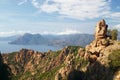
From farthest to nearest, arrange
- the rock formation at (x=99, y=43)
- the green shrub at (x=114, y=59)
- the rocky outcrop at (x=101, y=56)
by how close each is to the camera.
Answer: the rock formation at (x=99, y=43) < the rocky outcrop at (x=101, y=56) < the green shrub at (x=114, y=59)

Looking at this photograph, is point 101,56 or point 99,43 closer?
point 101,56

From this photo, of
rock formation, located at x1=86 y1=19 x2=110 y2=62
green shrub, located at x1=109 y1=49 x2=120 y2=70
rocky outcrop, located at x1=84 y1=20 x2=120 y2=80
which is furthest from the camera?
rock formation, located at x1=86 y1=19 x2=110 y2=62

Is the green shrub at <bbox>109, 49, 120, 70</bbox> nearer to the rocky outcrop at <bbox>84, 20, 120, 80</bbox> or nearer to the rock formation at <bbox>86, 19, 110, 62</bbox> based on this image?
the rocky outcrop at <bbox>84, 20, 120, 80</bbox>

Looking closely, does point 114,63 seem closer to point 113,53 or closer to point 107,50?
point 113,53

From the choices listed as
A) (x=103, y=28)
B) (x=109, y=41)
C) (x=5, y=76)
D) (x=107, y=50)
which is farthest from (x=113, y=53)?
(x=5, y=76)

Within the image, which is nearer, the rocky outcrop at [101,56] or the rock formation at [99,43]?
the rocky outcrop at [101,56]

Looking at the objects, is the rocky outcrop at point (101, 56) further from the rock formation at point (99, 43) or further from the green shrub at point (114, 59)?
the green shrub at point (114, 59)

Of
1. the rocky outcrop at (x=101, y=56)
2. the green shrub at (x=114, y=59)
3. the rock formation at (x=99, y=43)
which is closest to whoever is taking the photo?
the green shrub at (x=114, y=59)

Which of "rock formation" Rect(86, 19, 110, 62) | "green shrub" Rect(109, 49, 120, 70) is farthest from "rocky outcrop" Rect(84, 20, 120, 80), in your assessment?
"green shrub" Rect(109, 49, 120, 70)

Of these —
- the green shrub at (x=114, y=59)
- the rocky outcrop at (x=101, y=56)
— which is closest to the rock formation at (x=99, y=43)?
the rocky outcrop at (x=101, y=56)

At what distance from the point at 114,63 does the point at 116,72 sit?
462 centimetres

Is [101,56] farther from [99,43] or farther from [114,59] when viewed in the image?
[99,43]

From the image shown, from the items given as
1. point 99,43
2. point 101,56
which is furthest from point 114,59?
point 99,43

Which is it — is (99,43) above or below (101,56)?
above
